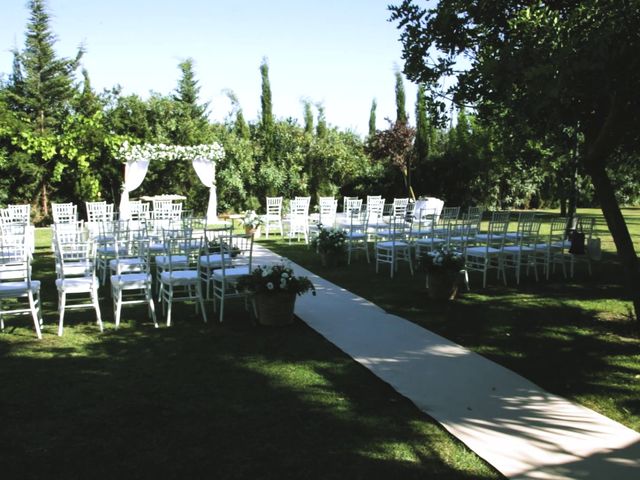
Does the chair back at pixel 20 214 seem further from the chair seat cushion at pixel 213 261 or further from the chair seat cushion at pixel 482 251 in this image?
the chair seat cushion at pixel 482 251

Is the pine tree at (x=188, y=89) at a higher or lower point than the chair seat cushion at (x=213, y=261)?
higher

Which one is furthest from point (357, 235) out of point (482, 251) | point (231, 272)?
point (231, 272)

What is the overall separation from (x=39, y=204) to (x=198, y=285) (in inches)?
611

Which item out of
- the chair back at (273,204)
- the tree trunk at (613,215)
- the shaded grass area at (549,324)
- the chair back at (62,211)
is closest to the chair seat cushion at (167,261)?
the shaded grass area at (549,324)

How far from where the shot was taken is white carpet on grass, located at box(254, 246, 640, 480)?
323 centimetres

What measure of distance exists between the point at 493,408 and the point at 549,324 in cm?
263

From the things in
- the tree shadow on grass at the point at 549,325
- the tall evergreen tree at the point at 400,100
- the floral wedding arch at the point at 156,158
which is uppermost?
the tall evergreen tree at the point at 400,100

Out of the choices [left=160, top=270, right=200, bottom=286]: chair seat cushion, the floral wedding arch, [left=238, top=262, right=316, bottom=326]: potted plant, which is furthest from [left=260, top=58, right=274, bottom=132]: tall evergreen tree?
[left=238, top=262, right=316, bottom=326]: potted plant

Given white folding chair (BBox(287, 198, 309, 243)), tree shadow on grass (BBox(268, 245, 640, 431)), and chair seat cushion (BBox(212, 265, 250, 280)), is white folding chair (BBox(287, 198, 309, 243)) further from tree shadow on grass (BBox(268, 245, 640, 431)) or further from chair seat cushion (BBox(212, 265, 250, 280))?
chair seat cushion (BBox(212, 265, 250, 280))

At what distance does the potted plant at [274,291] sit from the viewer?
6207mm

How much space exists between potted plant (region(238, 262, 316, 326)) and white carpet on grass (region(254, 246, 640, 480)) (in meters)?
0.39

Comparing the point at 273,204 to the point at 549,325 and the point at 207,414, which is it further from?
the point at 207,414

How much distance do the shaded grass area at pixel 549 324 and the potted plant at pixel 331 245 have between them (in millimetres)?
494

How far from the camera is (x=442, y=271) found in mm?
7387
